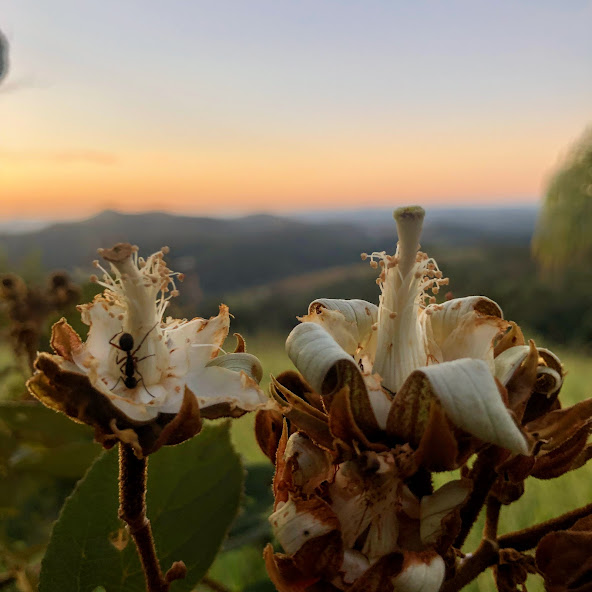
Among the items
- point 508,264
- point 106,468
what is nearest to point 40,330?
point 106,468

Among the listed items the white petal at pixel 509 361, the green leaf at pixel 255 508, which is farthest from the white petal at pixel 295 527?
the green leaf at pixel 255 508

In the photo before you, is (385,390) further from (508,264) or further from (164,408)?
(508,264)

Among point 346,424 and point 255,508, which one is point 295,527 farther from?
point 255,508

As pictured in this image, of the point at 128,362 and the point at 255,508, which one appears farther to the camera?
the point at 255,508

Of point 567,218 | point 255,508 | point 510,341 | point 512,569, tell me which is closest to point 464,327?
point 510,341

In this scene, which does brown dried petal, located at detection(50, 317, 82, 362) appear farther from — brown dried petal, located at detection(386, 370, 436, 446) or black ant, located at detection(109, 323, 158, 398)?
brown dried petal, located at detection(386, 370, 436, 446)

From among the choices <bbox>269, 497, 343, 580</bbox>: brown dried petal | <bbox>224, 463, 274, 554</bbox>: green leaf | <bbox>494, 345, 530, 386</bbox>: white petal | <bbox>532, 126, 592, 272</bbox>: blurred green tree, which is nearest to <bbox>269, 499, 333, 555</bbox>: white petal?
<bbox>269, 497, 343, 580</bbox>: brown dried petal

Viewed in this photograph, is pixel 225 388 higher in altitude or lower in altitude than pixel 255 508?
higher
